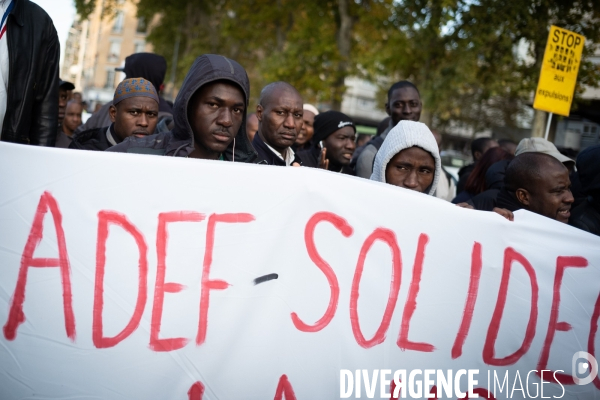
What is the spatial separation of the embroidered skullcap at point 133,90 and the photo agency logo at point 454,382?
8.13 ft

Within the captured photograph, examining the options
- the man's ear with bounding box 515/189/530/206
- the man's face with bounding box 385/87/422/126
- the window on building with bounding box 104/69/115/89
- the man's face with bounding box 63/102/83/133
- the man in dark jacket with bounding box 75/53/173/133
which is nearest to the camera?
the man's ear with bounding box 515/189/530/206

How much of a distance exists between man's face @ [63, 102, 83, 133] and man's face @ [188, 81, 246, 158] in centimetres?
417

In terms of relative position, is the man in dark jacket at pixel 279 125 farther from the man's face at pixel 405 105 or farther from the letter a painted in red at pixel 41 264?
the letter a painted in red at pixel 41 264

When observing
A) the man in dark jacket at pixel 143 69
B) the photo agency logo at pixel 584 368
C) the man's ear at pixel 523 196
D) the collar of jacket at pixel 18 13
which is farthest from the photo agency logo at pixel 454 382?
the man in dark jacket at pixel 143 69

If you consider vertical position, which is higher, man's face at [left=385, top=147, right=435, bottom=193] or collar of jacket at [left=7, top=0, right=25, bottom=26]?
collar of jacket at [left=7, top=0, right=25, bottom=26]


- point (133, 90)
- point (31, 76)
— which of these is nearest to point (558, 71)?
point (133, 90)

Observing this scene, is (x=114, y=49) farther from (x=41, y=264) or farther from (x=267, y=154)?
(x=41, y=264)

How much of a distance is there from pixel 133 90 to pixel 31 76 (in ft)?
3.57

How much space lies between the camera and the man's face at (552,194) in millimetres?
3252

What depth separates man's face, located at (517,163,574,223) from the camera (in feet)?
10.7

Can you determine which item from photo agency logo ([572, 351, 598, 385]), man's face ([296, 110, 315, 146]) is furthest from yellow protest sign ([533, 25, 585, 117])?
photo agency logo ([572, 351, 598, 385])

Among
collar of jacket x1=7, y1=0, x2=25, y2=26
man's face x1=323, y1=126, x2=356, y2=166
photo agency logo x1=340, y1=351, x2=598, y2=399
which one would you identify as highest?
collar of jacket x1=7, y1=0, x2=25, y2=26

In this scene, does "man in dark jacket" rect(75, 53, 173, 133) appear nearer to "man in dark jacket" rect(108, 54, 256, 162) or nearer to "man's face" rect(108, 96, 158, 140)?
"man's face" rect(108, 96, 158, 140)

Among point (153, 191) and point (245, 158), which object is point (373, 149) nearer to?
point (245, 158)
